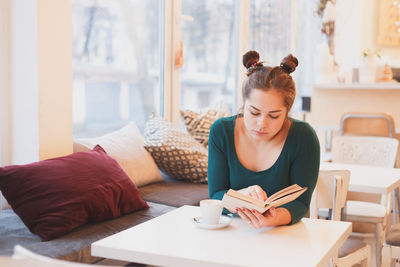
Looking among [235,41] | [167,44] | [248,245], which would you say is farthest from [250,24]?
[248,245]

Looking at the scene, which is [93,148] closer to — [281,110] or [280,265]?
[281,110]

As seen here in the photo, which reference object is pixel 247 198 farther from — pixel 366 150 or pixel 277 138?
pixel 366 150

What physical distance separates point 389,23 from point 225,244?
5865 millimetres

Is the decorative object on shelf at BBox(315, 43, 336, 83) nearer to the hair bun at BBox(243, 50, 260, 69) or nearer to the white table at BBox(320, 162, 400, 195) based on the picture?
the white table at BBox(320, 162, 400, 195)

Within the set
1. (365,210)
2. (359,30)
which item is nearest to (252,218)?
(365,210)

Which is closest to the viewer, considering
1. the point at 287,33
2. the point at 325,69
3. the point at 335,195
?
the point at 335,195

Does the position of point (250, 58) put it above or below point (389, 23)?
below

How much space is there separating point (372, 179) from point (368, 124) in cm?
150

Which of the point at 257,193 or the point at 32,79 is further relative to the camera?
the point at 32,79

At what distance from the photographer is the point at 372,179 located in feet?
8.50

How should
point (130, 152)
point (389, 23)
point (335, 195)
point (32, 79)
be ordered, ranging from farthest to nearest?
point (389, 23)
point (130, 152)
point (32, 79)
point (335, 195)

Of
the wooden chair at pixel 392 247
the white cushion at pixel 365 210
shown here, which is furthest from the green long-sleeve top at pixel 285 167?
the white cushion at pixel 365 210

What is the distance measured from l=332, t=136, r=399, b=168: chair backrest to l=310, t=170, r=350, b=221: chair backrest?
1376 millimetres

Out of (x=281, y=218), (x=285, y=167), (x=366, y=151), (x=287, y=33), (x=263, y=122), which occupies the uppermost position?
(x=287, y=33)
